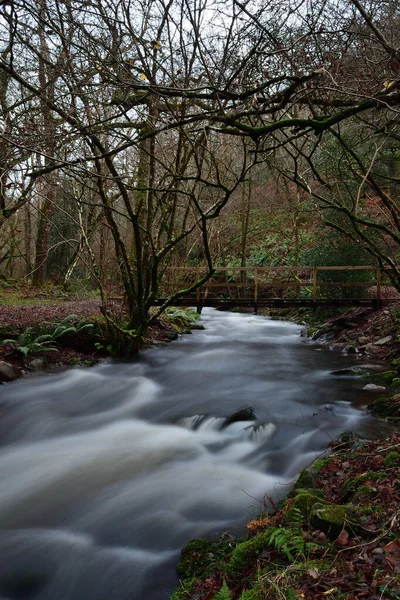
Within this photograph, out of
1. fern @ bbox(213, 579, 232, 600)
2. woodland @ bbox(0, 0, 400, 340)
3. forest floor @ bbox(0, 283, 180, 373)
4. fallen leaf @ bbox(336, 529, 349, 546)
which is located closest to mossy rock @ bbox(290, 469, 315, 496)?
fallen leaf @ bbox(336, 529, 349, 546)

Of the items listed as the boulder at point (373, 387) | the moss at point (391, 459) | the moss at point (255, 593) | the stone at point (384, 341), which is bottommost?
the boulder at point (373, 387)

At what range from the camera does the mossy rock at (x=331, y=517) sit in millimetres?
2785

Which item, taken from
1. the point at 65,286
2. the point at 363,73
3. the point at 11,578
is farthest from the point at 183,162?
the point at 65,286

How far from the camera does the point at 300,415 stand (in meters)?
6.46

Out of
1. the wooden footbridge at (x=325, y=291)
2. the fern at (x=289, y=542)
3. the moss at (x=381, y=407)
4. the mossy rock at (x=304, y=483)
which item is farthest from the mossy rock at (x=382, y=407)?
the wooden footbridge at (x=325, y=291)

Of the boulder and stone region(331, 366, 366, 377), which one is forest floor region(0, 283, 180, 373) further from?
the boulder

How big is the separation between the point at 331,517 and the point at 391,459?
1230 millimetres

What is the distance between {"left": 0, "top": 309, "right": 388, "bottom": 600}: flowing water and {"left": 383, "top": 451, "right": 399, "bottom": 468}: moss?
3.69 feet

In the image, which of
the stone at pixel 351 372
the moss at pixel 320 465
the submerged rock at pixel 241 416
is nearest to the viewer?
the moss at pixel 320 465

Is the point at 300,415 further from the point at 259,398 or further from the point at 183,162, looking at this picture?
the point at 183,162

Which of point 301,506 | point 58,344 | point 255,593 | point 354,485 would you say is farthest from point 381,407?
point 58,344

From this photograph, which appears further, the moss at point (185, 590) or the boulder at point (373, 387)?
the boulder at point (373, 387)

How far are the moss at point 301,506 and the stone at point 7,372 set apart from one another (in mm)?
6059

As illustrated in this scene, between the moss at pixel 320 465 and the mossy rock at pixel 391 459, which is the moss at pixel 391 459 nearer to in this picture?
the mossy rock at pixel 391 459
